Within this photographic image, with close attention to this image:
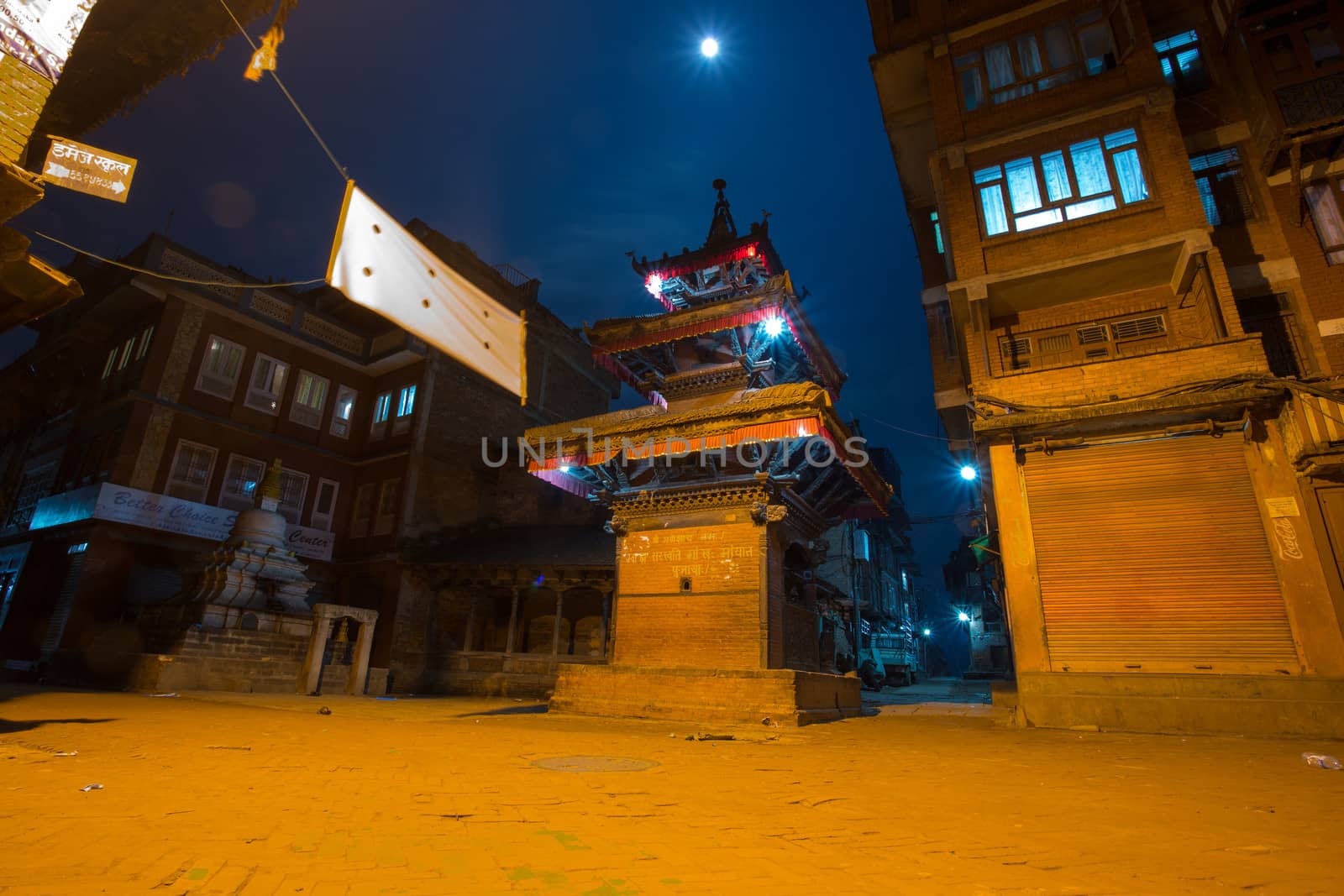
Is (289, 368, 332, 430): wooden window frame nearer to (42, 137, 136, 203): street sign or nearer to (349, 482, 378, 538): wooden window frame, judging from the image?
(349, 482, 378, 538): wooden window frame

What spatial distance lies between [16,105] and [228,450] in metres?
19.9

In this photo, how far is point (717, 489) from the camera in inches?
510

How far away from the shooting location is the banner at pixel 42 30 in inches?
264

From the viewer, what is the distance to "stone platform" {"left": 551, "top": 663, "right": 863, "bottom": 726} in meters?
10.6

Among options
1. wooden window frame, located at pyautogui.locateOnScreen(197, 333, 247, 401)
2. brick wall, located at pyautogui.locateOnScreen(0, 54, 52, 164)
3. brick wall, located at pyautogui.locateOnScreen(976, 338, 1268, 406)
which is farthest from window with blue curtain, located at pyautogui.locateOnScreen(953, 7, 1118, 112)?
wooden window frame, located at pyautogui.locateOnScreen(197, 333, 247, 401)

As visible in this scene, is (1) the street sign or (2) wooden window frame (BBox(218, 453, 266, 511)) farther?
(2) wooden window frame (BBox(218, 453, 266, 511))

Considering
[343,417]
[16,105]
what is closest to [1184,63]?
[16,105]

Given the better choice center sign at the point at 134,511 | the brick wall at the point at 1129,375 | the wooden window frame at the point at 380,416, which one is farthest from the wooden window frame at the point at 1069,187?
the better choice center sign at the point at 134,511

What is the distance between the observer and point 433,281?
8703mm

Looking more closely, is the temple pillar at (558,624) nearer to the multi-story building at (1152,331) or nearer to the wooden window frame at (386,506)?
the wooden window frame at (386,506)

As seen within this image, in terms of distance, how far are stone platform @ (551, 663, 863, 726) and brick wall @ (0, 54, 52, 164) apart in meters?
10.6

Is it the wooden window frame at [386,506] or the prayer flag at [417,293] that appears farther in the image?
the wooden window frame at [386,506]

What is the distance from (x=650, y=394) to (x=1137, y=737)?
36.6ft

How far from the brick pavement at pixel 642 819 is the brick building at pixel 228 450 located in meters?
15.4
